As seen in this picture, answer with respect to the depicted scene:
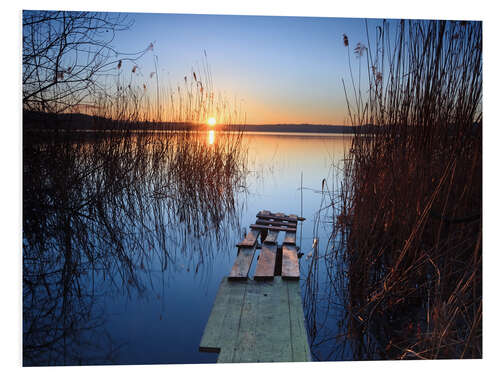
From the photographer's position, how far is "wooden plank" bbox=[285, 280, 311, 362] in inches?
42.8

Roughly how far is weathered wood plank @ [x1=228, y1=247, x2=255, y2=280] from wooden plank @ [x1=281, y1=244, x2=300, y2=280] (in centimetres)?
19

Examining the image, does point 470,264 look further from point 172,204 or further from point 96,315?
point 172,204

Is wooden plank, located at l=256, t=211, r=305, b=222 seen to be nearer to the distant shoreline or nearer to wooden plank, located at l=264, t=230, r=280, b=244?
wooden plank, located at l=264, t=230, r=280, b=244

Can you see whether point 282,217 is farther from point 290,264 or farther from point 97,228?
point 97,228

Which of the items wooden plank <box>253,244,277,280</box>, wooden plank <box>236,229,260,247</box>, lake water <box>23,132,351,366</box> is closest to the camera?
lake water <box>23,132,351,366</box>

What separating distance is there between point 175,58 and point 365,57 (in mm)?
1221

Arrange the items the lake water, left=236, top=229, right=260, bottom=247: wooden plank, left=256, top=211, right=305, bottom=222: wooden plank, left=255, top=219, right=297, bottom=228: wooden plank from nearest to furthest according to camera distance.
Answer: the lake water, left=236, top=229, right=260, bottom=247: wooden plank, left=255, top=219, right=297, bottom=228: wooden plank, left=256, top=211, right=305, bottom=222: wooden plank

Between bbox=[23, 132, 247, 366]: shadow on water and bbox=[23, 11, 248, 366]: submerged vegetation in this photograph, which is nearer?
bbox=[23, 132, 247, 366]: shadow on water

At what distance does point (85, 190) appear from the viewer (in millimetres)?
2398

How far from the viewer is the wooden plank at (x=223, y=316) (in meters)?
1.14

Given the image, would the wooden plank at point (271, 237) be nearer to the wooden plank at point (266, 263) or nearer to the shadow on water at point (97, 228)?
the wooden plank at point (266, 263)

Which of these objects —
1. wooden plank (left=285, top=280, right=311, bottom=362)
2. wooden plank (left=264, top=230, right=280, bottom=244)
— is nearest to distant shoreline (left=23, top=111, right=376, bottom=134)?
wooden plank (left=264, top=230, right=280, bottom=244)

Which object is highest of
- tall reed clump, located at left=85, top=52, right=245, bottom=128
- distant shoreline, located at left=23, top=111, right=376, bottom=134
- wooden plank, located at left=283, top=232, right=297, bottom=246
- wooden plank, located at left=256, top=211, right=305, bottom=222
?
tall reed clump, located at left=85, top=52, right=245, bottom=128

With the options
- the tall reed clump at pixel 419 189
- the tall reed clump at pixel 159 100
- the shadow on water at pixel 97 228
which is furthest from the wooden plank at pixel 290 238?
the tall reed clump at pixel 159 100
